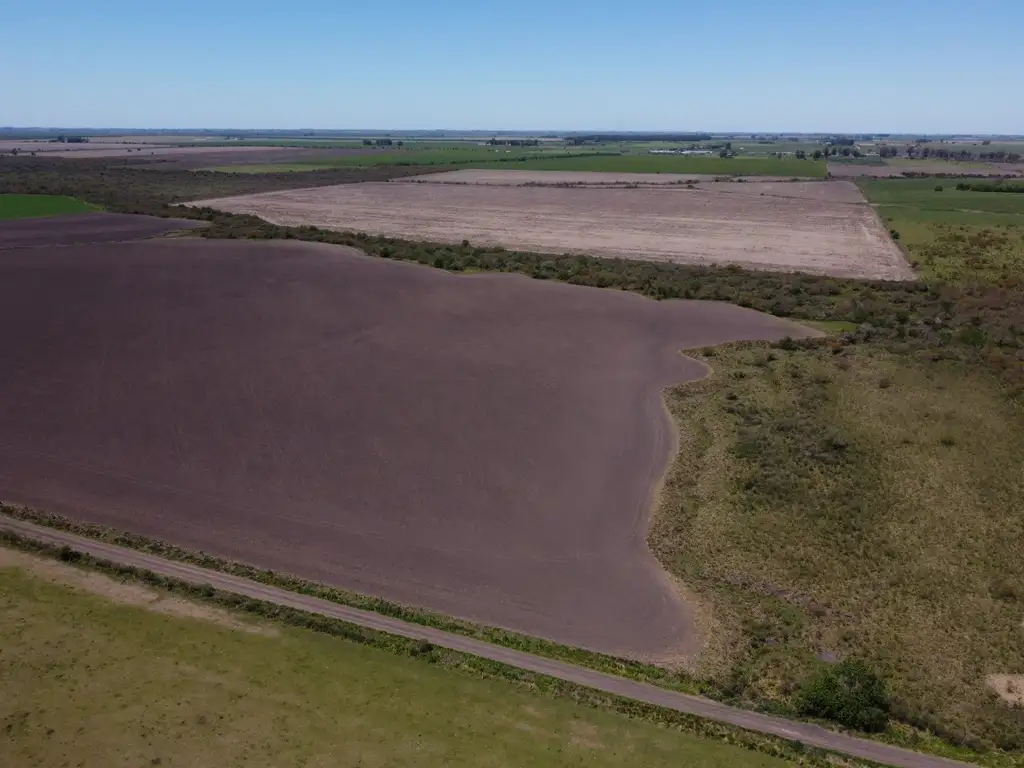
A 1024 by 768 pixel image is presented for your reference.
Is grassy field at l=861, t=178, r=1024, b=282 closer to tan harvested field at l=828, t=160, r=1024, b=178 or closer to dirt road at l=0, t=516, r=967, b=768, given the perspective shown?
tan harvested field at l=828, t=160, r=1024, b=178

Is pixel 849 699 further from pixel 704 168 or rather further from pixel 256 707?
pixel 704 168

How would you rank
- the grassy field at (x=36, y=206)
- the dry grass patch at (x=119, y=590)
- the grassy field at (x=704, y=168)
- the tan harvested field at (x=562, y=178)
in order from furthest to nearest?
the grassy field at (x=704, y=168)
the tan harvested field at (x=562, y=178)
the grassy field at (x=36, y=206)
the dry grass patch at (x=119, y=590)

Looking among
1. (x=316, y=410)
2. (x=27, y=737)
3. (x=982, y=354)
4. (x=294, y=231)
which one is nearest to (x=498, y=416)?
(x=316, y=410)

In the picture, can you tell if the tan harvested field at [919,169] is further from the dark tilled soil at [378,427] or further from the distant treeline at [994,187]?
the dark tilled soil at [378,427]

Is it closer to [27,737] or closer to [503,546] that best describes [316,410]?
[503,546]

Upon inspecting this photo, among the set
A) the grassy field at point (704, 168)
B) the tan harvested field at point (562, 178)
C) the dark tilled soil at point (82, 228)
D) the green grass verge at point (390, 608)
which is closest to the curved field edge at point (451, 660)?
the green grass verge at point (390, 608)

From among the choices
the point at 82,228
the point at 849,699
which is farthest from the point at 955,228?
the point at 82,228
